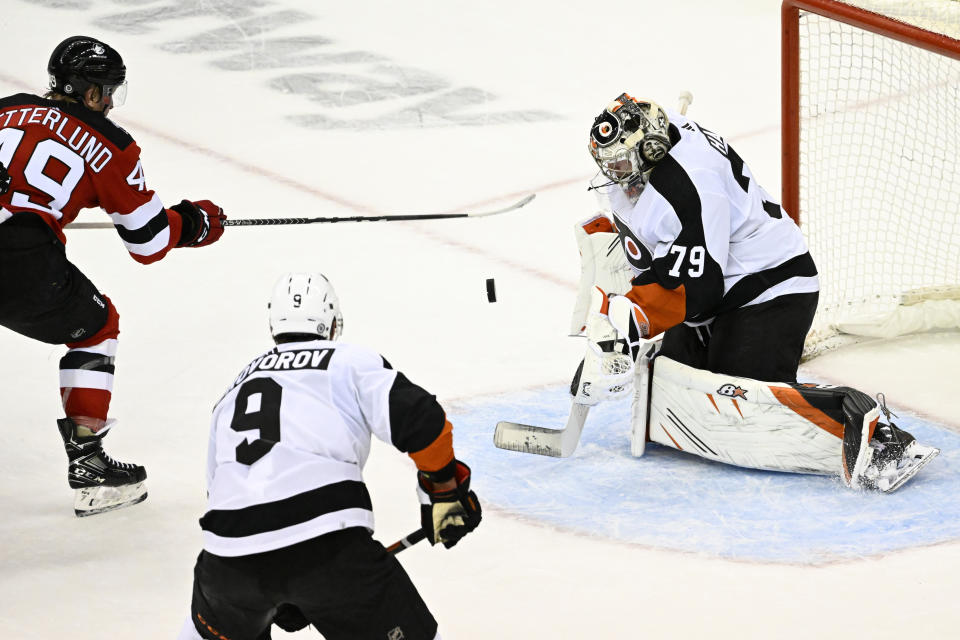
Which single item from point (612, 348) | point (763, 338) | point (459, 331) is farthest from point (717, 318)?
point (459, 331)

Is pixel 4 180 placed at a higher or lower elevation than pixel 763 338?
higher

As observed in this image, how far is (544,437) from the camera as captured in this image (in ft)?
11.6

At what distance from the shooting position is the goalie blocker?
3.24m

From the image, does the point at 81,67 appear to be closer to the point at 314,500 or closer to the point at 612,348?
the point at 612,348

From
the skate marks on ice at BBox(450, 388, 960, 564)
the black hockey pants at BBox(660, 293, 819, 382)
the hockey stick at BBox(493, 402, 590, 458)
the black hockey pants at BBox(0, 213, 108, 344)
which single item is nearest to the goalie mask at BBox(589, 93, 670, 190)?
the black hockey pants at BBox(660, 293, 819, 382)

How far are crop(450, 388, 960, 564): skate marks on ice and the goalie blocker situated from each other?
0.17 feet

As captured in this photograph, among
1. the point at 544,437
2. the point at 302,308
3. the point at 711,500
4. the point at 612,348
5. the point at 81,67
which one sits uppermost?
the point at 81,67

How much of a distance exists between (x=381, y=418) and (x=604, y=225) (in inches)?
59.6

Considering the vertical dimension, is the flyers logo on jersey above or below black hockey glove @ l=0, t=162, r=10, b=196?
below

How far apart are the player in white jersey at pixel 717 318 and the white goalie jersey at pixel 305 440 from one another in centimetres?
109

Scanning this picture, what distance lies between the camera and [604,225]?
368 cm

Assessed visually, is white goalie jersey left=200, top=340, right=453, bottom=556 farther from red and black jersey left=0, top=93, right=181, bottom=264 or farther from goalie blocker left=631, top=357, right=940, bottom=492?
goalie blocker left=631, top=357, right=940, bottom=492

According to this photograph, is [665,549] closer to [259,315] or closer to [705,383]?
[705,383]

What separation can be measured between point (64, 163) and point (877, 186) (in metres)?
3.04
